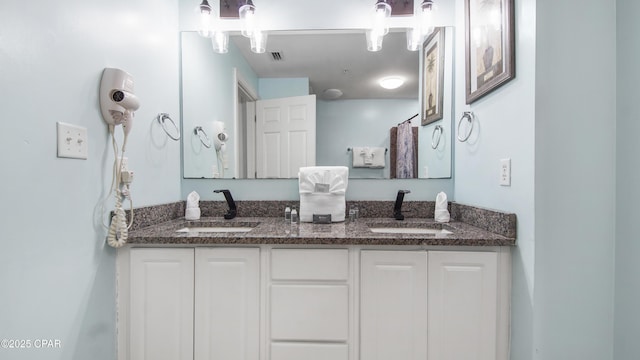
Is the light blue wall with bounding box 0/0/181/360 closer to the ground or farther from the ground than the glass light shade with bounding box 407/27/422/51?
closer to the ground

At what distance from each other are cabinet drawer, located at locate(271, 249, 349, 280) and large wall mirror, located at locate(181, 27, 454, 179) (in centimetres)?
64

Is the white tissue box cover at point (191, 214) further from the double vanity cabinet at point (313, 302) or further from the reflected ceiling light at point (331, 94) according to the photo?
the reflected ceiling light at point (331, 94)

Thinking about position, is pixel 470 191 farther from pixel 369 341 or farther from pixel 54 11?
pixel 54 11

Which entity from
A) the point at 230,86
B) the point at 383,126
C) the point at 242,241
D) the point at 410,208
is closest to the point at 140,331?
the point at 242,241

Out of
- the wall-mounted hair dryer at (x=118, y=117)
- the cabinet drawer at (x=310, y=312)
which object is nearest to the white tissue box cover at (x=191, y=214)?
the wall-mounted hair dryer at (x=118, y=117)

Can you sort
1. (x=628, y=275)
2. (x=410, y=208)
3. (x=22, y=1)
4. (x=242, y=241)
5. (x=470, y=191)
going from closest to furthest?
(x=22, y=1) < (x=628, y=275) < (x=242, y=241) < (x=470, y=191) < (x=410, y=208)

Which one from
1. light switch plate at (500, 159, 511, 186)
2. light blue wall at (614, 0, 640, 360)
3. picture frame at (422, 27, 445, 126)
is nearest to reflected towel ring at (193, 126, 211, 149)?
picture frame at (422, 27, 445, 126)

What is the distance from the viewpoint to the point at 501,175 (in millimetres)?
1138

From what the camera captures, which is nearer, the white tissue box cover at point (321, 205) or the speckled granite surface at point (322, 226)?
the speckled granite surface at point (322, 226)

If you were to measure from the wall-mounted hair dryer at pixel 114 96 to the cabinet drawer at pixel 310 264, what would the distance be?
2.82 feet

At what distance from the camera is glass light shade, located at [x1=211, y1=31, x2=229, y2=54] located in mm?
1623

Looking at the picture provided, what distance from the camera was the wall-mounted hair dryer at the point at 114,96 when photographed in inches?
41.8

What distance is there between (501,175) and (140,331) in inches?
67.0

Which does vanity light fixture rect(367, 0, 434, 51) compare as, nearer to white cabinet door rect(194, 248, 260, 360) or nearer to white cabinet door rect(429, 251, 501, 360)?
white cabinet door rect(429, 251, 501, 360)
